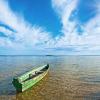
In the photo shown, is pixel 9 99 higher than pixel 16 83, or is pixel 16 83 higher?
pixel 16 83

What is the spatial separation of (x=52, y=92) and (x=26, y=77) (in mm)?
5742

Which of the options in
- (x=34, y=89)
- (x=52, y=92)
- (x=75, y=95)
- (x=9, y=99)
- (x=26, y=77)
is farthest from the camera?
(x=26, y=77)

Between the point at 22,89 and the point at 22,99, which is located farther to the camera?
the point at 22,89

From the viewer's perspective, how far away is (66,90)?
21531mm

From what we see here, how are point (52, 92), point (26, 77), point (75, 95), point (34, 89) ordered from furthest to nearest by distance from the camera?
point (26, 77), point (34, 89), point (52, 92), point (75, 95)

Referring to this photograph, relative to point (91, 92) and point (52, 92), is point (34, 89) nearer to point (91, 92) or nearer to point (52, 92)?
point (52, 92)

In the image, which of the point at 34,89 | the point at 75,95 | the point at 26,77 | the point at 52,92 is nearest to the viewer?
the point at 75,95

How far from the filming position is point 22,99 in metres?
17.9

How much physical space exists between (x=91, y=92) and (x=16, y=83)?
8428mm

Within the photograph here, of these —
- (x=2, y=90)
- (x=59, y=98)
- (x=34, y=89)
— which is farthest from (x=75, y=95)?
(x=2, y=90)

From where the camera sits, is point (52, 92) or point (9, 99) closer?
point (9, 99)

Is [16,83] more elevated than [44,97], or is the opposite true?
[16,83]

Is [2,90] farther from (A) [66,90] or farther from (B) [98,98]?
(B) [98,98]

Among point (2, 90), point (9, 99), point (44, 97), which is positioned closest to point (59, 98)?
point (44, 97)
